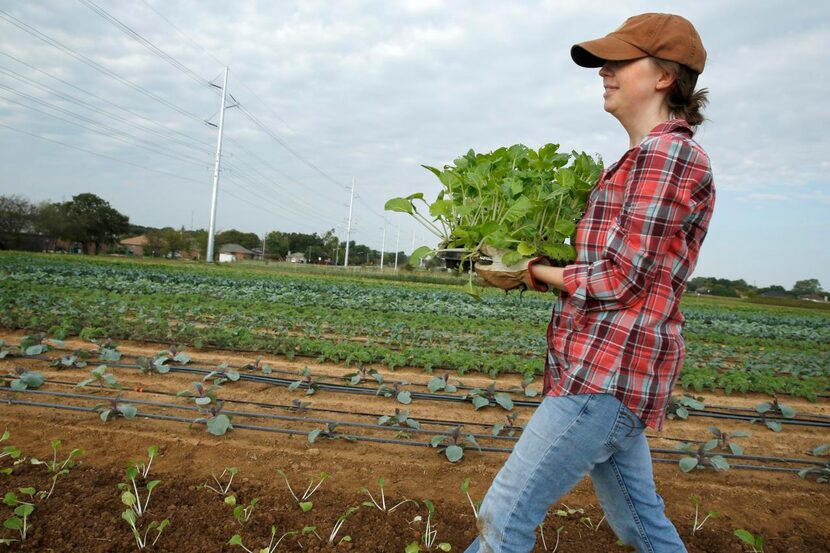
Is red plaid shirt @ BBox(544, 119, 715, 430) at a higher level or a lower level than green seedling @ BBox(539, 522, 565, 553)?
higher

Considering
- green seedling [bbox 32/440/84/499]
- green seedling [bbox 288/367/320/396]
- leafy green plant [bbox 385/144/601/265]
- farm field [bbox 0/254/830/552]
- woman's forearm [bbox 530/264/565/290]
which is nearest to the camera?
woman's forearm [bbox 530/264/565/290]

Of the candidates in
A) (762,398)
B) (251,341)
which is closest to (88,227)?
(251,341)

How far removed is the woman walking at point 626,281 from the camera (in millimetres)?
1383

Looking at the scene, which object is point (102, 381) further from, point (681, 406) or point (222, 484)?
point (681, 406)

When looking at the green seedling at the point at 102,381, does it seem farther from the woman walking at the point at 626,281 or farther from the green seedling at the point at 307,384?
the woman walking at the point at 626,281

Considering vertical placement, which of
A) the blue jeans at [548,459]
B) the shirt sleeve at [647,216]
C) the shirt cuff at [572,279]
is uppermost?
the shirt sleeve at [647,216]

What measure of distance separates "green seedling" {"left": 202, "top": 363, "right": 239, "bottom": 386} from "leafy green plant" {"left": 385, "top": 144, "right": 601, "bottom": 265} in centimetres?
328

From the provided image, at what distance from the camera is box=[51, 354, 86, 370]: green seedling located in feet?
16.0

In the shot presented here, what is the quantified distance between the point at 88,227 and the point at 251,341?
57.8 metres

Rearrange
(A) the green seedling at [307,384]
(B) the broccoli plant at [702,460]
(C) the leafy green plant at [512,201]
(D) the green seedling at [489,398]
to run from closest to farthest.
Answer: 1. (C) the leafy green plant at [512,201]
2. (B) the broccoli plant at [702,460]
3. (D) the green seedling at [489,398]
4. (A) the green seedling at [307,384]

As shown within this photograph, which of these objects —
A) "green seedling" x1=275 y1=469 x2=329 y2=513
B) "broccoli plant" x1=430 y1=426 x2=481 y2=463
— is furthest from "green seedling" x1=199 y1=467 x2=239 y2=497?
"broccoli plant" x1=430 y1=426 x2=481 y2=463

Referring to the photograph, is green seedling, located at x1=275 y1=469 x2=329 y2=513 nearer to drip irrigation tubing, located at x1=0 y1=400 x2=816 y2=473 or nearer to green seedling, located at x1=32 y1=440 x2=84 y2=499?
drip irrigation tubing, located at x1=0 y1=400 x2=816 y2=473

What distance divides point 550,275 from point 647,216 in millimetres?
355

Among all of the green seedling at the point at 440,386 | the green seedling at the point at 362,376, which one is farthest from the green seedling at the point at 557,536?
the green seedling at the point at 362,376
